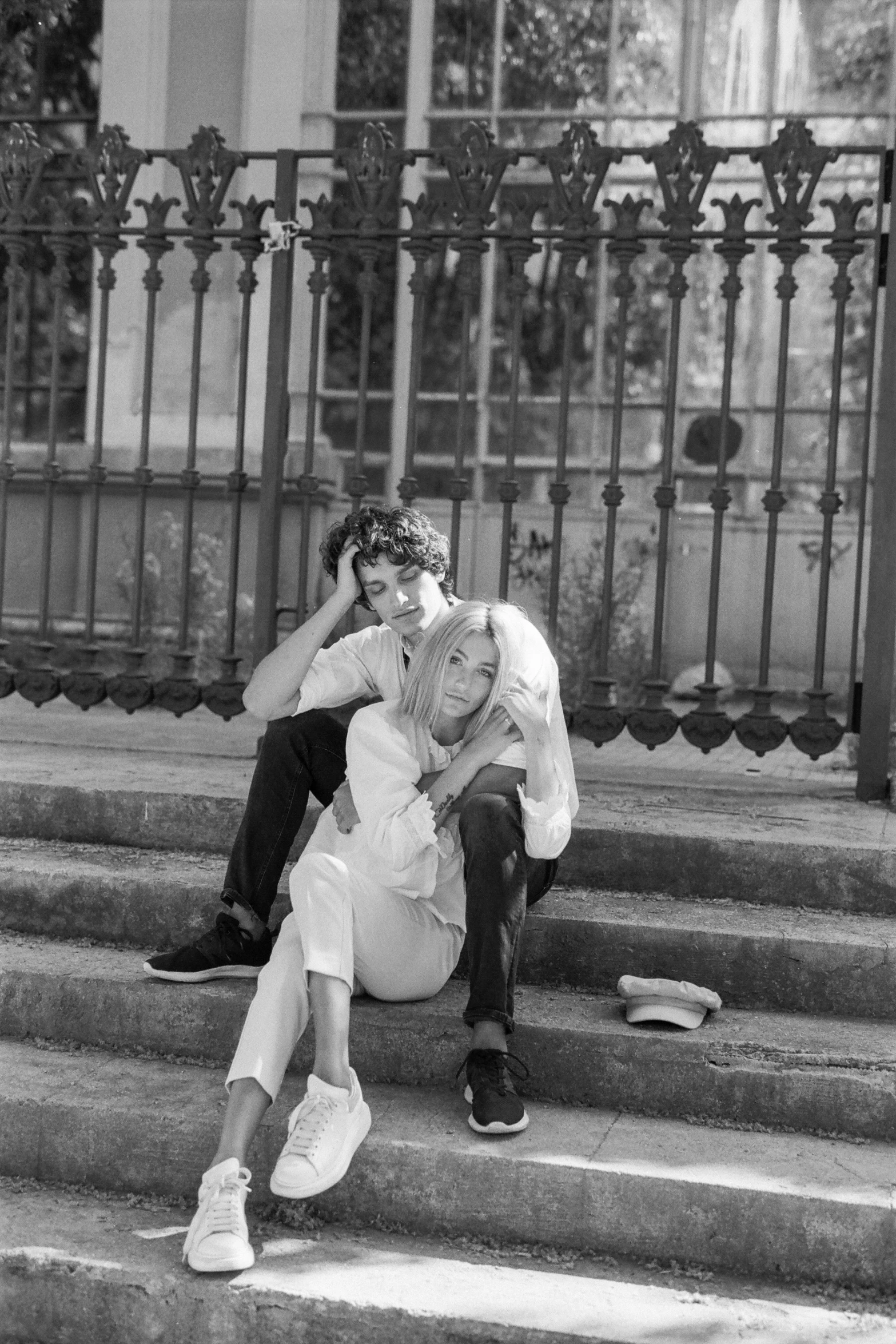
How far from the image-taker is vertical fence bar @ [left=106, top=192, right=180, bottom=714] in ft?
17.3

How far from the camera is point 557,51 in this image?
8.80 meters

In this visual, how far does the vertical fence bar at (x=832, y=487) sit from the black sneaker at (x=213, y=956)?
1.98m

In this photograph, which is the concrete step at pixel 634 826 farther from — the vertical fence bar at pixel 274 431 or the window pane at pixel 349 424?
the window pane at pixel 349 424

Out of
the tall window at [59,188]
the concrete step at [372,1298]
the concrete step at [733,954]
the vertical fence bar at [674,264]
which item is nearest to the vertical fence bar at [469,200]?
the vertical fence bar at [674,264]

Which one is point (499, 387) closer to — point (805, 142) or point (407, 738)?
point (805, 142)

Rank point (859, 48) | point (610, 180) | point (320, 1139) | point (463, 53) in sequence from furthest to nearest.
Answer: point (463, 53), point (610, 180), point (859, 48), point (320, 1139)

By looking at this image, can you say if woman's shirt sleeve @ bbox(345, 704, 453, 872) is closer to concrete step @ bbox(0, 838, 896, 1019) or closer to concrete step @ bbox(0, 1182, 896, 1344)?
concrete step @ bbox(0, 838, 896, 1019)

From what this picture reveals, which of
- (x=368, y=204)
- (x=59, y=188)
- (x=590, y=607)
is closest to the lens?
(x=368, y=204)

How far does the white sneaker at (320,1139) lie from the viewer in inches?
119

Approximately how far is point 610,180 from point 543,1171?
6963 mm

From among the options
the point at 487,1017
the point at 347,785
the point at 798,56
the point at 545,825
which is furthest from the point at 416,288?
the point at 798,56

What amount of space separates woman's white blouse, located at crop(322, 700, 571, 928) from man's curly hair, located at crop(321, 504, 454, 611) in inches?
18.5

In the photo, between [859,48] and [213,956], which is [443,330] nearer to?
[859,48]

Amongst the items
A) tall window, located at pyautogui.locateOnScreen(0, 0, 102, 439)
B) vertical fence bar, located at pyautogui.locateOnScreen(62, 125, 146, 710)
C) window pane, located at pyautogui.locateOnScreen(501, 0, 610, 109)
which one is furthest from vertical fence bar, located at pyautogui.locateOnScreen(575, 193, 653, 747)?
tall window, located at pyautogui.locateOnScreen(0, 0, 102, 439)
